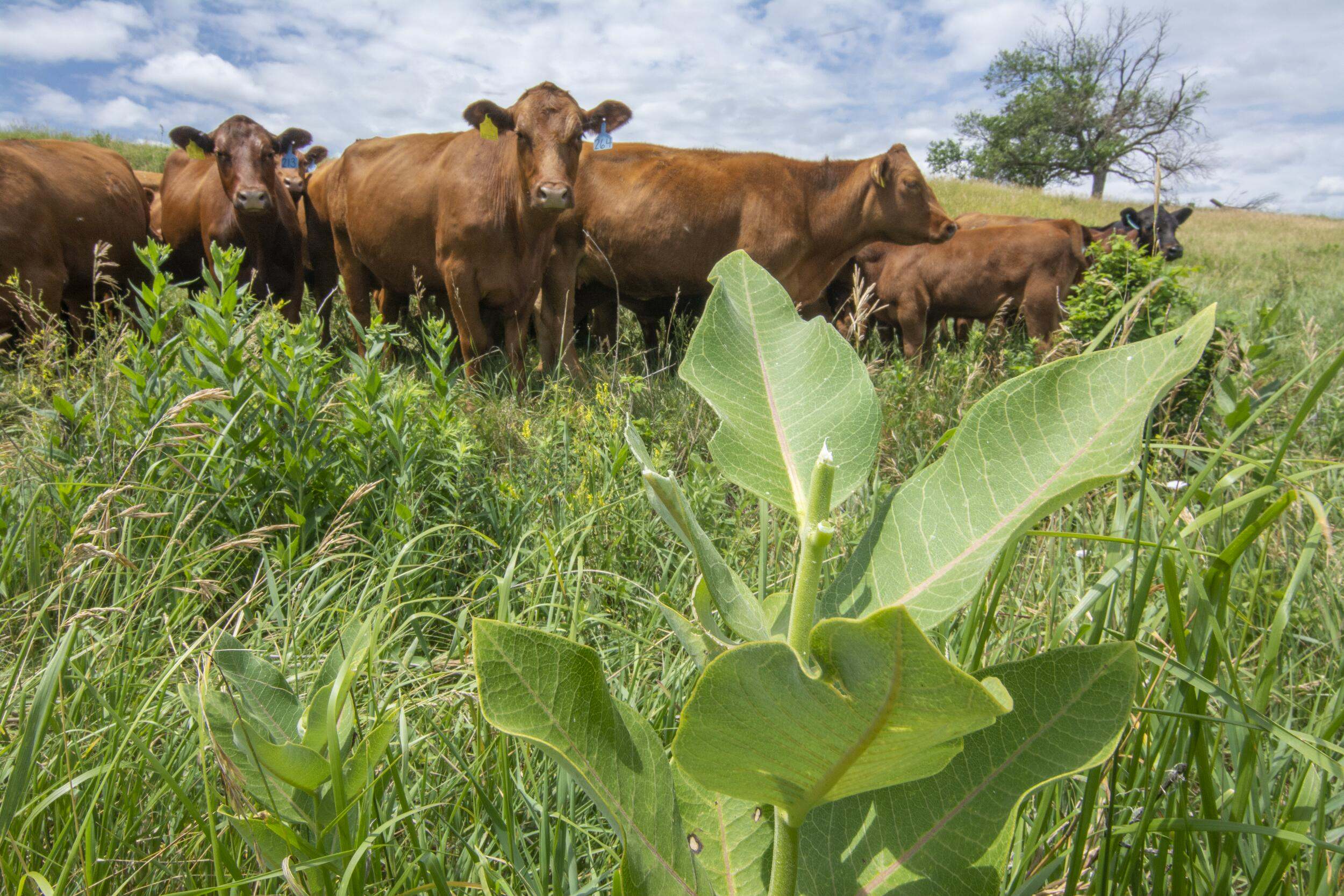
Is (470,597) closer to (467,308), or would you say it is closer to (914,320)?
(467,308)

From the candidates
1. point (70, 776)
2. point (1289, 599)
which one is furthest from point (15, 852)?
point (1289, 599)

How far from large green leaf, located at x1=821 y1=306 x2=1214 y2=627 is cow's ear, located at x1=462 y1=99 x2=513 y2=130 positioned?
5432mm

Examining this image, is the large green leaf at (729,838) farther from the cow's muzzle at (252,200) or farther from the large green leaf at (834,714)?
the cow's muzzle at (252,200)

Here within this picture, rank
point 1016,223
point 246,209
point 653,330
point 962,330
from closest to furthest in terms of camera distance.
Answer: point 246,209
point 653,330
point 1016,223
point 962,330

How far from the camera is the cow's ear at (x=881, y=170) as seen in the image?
596 cm

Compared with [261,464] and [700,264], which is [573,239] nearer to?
[700,264]

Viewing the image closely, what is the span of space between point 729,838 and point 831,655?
0.32m

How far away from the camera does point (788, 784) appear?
485mm

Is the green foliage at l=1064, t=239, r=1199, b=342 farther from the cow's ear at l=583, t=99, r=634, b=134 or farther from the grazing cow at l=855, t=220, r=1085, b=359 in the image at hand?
the cow's ear at l=583, t=99, r=634, b=134

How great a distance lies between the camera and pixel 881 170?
6.00m

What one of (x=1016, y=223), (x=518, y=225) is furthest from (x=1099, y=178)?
(x=518, y=225)

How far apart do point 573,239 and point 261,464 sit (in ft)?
13.4

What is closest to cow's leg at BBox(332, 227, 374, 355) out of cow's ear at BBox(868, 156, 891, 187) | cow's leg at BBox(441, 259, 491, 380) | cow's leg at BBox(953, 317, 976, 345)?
cow's leg at BBox(441, 259, 491, 380)

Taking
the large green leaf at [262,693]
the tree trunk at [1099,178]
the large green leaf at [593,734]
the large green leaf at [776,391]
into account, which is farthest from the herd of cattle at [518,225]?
the tree trunk at [1099,178]
